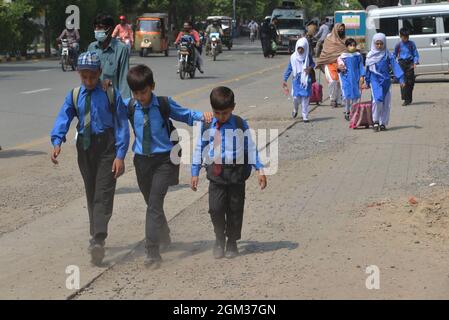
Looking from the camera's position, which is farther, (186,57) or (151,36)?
(151,36)

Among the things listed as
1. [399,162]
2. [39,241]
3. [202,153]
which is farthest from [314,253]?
[399,162]

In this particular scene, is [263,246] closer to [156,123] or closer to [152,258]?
[152,258]

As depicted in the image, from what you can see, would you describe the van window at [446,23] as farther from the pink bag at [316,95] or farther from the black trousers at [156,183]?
the black trousers at [156,183]

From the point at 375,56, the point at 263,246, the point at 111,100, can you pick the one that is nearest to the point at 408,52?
the point at 375,56

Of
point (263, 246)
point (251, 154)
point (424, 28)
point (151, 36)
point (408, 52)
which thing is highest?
point (151, 36)

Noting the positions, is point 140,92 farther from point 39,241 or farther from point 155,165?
point 39,241

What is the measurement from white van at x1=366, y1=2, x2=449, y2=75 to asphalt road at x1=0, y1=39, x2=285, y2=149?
485cm

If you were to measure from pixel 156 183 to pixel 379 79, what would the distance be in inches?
318

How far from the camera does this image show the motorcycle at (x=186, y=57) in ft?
87.9

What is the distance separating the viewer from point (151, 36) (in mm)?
44281

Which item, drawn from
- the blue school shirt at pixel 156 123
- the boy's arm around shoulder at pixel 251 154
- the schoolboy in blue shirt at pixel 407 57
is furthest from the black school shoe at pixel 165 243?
the schoolboy in blue shirt at pixel 407 57

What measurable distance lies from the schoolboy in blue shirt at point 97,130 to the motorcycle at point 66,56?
976 inches
